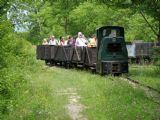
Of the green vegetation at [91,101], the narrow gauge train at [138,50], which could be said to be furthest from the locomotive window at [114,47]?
the narrow gauge train at [138,50]

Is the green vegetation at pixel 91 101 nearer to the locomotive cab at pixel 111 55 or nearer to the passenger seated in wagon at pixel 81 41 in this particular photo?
the locomotive cab at pixel 111 55

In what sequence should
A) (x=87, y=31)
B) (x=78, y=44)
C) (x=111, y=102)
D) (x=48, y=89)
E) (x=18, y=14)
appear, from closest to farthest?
1. (x=111, y=102)
2. (x=48, y=89)
3. (x=18, y=14)
4. (x=78, y=44)
5. (x=87, y=31)

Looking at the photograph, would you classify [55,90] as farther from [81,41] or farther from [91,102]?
[81,41]

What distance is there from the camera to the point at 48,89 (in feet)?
60.6

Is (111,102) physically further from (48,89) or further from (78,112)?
(48,89)

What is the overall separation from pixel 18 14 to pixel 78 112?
30.9 feet

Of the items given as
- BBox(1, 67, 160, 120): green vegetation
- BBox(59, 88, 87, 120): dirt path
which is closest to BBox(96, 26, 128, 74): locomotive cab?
BBox(1, 67, 160, 120): green vegetation

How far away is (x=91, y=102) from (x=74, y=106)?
0.69 meters

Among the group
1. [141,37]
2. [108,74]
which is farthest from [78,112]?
[141,37]

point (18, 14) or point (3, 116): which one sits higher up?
point (18, 14)

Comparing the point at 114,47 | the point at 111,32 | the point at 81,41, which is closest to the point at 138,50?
the point at 81,41

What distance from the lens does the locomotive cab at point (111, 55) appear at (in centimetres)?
2506

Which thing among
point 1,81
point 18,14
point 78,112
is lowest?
point 78,112

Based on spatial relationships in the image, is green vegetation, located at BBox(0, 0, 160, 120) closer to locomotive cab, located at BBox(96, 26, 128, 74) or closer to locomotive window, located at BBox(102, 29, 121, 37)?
locomotive cab, located at BBox(96, 26, 128, 74)
